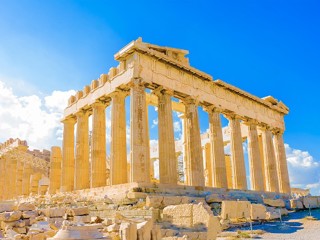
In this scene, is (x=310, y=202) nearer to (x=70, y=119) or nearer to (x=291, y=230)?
(x=291, y=230)

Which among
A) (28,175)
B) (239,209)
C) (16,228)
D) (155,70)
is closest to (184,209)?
(239,209)

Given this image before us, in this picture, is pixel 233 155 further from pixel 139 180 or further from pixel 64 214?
pixel 64 214

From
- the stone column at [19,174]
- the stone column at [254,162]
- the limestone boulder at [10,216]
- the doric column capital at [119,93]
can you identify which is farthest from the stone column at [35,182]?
the limestone boulder at [10,216]

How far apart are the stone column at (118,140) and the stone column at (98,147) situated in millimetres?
1904

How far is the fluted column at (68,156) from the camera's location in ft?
85.6

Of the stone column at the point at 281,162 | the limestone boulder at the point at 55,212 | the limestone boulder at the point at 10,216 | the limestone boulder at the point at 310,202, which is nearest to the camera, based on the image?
the limestone boulder at the point at 10,216

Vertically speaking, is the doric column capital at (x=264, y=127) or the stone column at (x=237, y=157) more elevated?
the doric column capital at (x=264, y=127)

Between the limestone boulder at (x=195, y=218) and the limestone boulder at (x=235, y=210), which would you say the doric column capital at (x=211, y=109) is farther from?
the limestone boulder at (x=195, y=218)

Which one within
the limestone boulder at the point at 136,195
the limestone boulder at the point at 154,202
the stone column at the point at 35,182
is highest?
the stone column at the point at 35,182

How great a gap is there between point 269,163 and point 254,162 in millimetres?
2352

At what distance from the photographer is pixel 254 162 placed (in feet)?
94.6

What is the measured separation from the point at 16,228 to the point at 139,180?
7.71m

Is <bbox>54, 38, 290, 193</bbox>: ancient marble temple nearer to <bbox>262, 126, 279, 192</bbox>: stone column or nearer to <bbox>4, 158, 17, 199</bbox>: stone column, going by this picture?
<bbox>262, 126, 279, 192</bbox>: stone column

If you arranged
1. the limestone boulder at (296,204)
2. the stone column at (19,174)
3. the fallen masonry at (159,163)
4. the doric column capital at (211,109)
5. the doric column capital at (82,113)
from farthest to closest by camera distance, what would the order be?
1. the stone column at (19,174)
2. the doric column capital at (82,113)
3. the doric column capital at (211,109)
4. the limestone boulder at (296,204)
5. the fallen masonry at (159,163)
